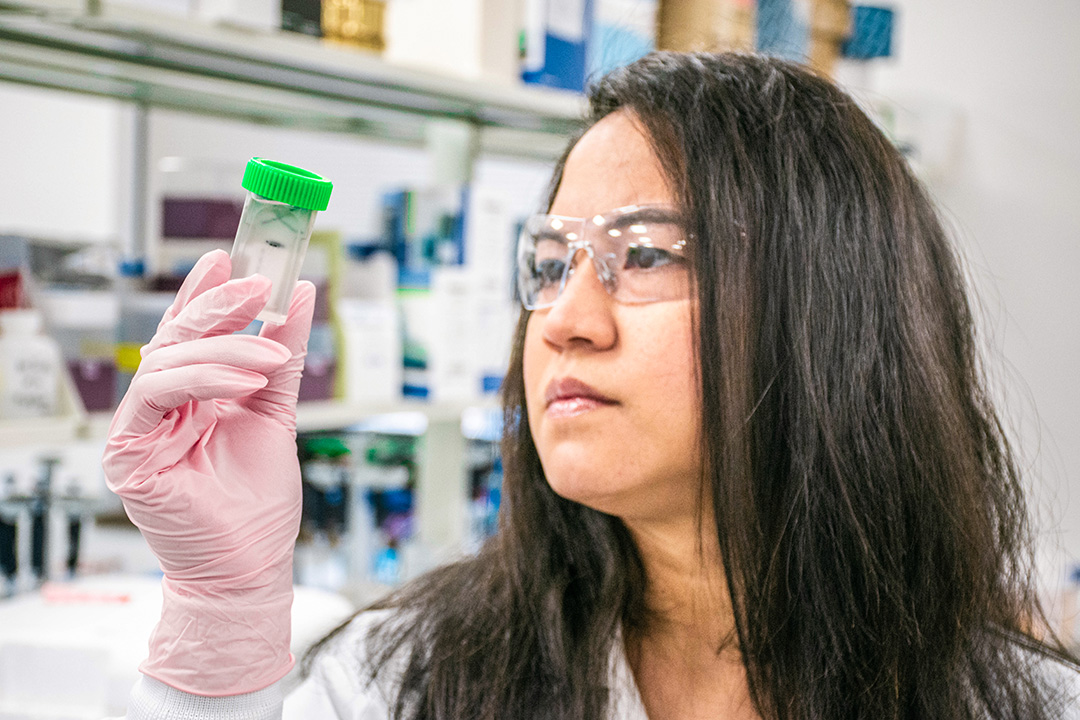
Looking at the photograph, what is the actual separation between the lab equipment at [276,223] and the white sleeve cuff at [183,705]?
0.38 m

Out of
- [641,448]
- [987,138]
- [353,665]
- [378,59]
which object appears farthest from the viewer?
[987,138]

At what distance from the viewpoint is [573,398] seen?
1.04m

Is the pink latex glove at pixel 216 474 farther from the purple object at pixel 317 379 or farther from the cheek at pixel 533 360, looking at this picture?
the purple object at pixel 317 379

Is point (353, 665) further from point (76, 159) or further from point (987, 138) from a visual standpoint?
point (987, 138)

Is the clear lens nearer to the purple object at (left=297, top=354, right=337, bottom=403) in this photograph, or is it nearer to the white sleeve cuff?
the white sleeve cuff

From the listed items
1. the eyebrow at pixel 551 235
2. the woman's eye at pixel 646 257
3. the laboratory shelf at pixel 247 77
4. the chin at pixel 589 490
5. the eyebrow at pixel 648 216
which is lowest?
the chin at pixel 589 490

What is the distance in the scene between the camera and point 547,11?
2088 millimetres

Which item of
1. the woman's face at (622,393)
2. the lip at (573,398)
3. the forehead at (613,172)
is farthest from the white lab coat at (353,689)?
the forehead at (613,172)

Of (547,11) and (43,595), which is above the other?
(547,11)

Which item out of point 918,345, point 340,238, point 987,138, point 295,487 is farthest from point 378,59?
point 987,138

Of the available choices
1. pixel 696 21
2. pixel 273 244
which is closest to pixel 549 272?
pixel 273 244

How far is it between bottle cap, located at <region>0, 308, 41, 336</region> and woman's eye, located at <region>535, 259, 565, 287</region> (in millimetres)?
857

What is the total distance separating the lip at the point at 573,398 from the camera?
40.1 inches

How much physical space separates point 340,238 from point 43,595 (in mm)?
889
